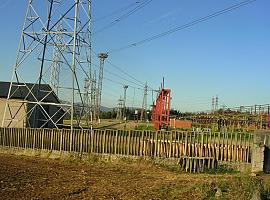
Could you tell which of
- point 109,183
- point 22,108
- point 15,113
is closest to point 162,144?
point 109,183

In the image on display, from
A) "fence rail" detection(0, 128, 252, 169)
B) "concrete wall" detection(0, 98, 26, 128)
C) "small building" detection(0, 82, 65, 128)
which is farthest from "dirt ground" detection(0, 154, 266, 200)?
"concrete wall" detection(0, 98, 26, 128)

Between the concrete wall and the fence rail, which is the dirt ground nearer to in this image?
the fence rail

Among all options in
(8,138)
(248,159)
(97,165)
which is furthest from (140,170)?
(8,138)

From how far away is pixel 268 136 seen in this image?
20734 mm

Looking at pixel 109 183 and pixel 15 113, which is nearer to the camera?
pixel 109 183

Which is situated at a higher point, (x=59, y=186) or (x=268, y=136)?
(x=268, y=136)

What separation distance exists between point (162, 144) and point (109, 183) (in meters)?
6.06

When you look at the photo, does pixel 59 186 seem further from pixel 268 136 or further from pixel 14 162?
pixel 268 136

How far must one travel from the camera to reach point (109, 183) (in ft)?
52.6

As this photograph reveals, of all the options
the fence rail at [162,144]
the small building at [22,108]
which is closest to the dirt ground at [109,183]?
the fence rail at [162,144]

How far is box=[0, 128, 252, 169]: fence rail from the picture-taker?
68.5 feet

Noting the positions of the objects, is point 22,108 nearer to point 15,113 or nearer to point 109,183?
point 15,113

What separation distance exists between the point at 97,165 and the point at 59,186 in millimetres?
6783

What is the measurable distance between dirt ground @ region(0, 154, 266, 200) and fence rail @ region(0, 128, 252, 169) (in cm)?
116
